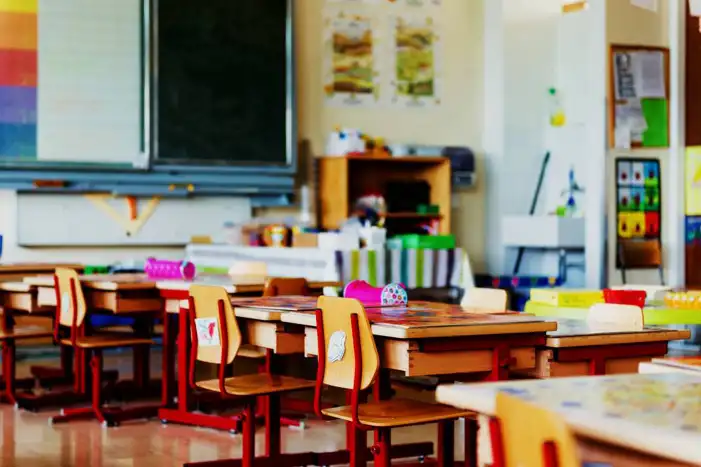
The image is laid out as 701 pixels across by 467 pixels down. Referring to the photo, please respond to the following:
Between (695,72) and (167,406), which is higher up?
(695,72)

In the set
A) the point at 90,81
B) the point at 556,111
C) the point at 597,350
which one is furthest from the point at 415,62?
the point at 597,350

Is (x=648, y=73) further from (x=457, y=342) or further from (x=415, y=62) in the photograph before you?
(x=457, y=342)

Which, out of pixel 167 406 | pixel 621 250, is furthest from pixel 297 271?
pixel 621 250

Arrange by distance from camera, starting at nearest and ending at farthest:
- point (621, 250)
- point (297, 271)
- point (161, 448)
Answer: 1. point (161, 448)
2. point (297, 271)
3. point (621, 250)

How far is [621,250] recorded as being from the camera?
27.0 ft

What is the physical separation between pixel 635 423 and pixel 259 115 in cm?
779

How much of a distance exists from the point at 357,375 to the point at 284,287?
2066 mm

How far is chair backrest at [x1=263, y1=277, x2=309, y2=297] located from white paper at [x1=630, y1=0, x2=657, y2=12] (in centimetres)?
381

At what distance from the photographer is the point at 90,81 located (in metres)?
8.98

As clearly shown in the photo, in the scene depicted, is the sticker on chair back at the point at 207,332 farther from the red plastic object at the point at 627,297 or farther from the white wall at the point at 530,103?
the white wall at the point at 530,103

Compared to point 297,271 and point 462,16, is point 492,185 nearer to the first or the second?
point 462,16

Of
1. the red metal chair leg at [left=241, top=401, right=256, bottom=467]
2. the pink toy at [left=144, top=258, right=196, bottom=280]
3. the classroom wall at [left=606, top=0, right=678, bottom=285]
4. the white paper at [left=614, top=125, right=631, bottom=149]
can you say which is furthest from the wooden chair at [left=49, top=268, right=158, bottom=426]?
the white paper at [left=614, top=125, right=631, bottom=149]

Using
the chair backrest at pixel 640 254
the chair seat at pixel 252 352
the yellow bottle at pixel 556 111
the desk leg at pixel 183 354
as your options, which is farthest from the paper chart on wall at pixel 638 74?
the desk leg at pixel 183 354

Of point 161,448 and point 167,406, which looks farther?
point 167,406
